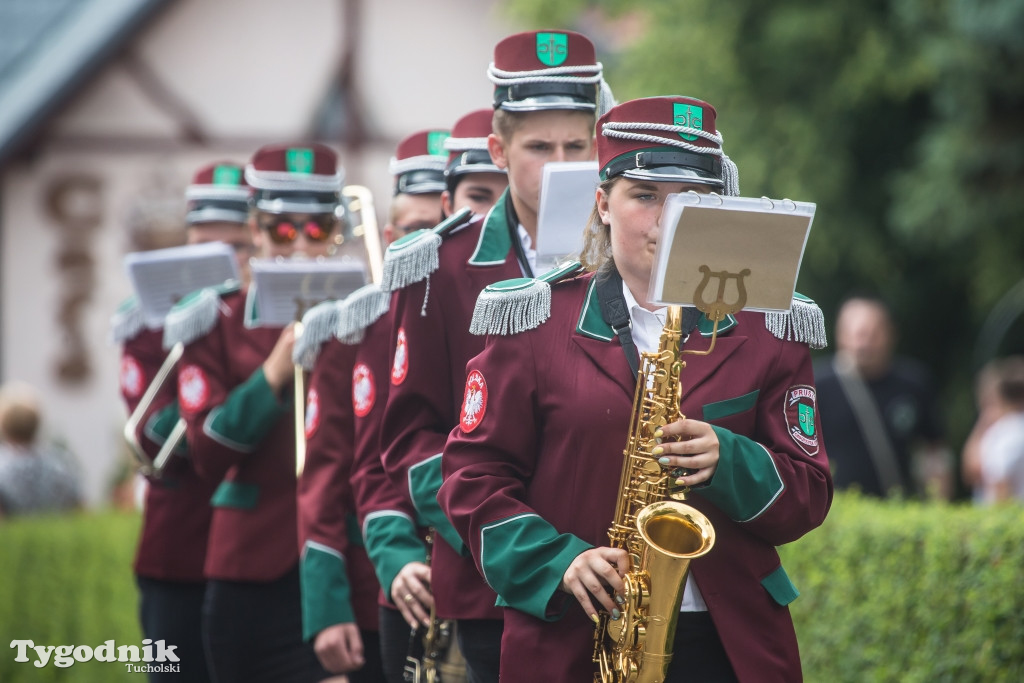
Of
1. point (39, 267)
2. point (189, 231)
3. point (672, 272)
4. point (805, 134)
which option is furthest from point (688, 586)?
point (39, 267)

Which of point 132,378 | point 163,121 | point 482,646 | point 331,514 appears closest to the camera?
point 482,646

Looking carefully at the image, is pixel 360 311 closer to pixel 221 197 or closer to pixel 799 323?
pixel 799 323

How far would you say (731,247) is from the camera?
3547 millimetres

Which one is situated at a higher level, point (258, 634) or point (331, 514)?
point (331, 514)

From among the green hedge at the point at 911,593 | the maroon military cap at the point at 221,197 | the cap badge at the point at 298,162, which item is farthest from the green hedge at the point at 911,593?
the maroon military cap at the point at 221,197

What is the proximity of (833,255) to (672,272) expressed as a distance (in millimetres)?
10283

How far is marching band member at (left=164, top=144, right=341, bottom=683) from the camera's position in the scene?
19.5 feet

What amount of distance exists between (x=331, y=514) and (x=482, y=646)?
4.41 feet

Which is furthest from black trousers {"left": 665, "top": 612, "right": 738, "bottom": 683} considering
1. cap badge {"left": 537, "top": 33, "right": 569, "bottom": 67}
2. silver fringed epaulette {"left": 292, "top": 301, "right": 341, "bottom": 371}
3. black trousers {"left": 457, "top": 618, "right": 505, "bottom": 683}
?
silver fringed epaulette {"left": 292, "top": 301, "right": 341, "bottom": 371}

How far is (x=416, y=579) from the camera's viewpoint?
471 cm

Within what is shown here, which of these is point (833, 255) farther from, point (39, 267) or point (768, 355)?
point (39, 267)

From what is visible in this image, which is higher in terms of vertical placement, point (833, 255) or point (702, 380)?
point (833, 255)

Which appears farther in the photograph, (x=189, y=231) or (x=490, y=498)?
(x=189, y=231)

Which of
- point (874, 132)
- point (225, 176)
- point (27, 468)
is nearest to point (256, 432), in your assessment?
point (225, 176)
